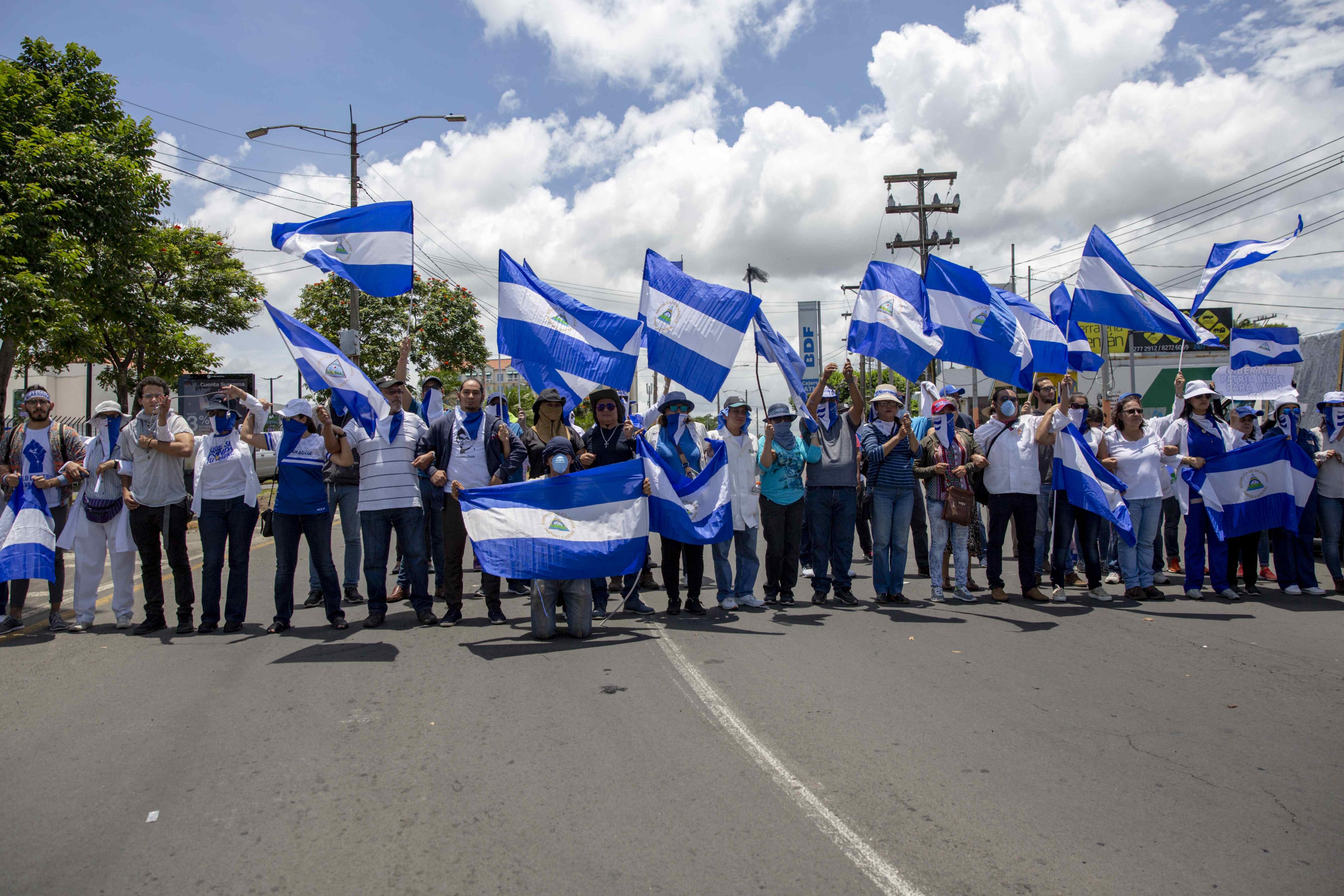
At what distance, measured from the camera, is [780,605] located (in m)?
8.21

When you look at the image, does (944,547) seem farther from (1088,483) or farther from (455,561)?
(455,561)

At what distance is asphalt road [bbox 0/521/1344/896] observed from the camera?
10.5 ft

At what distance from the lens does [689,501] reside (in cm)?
768

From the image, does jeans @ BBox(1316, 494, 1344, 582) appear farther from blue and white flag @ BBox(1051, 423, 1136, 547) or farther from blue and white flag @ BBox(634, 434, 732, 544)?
blue and white flag @ BBox(634, 434, 732, 544)

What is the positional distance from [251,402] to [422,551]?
190cm

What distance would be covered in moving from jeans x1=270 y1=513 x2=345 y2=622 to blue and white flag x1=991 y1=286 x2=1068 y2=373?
683cm

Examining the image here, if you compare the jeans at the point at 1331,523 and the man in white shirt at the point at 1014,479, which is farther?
the jeans at the point at 1331,523

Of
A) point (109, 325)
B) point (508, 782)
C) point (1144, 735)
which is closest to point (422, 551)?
point (508, 782)

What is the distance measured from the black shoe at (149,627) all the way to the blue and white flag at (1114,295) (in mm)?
9273

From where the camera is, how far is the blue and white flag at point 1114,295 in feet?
28.7

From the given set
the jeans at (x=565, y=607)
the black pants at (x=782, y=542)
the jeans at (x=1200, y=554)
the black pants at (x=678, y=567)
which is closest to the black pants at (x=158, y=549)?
the jeans at (x=565, y=607)

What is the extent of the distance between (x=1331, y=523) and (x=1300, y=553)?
0.48 m

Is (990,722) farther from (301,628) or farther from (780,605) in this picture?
(301,628)

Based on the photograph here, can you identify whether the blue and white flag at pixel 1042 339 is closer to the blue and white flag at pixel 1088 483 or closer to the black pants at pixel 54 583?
the blue and white flag at pixel 1088 483
